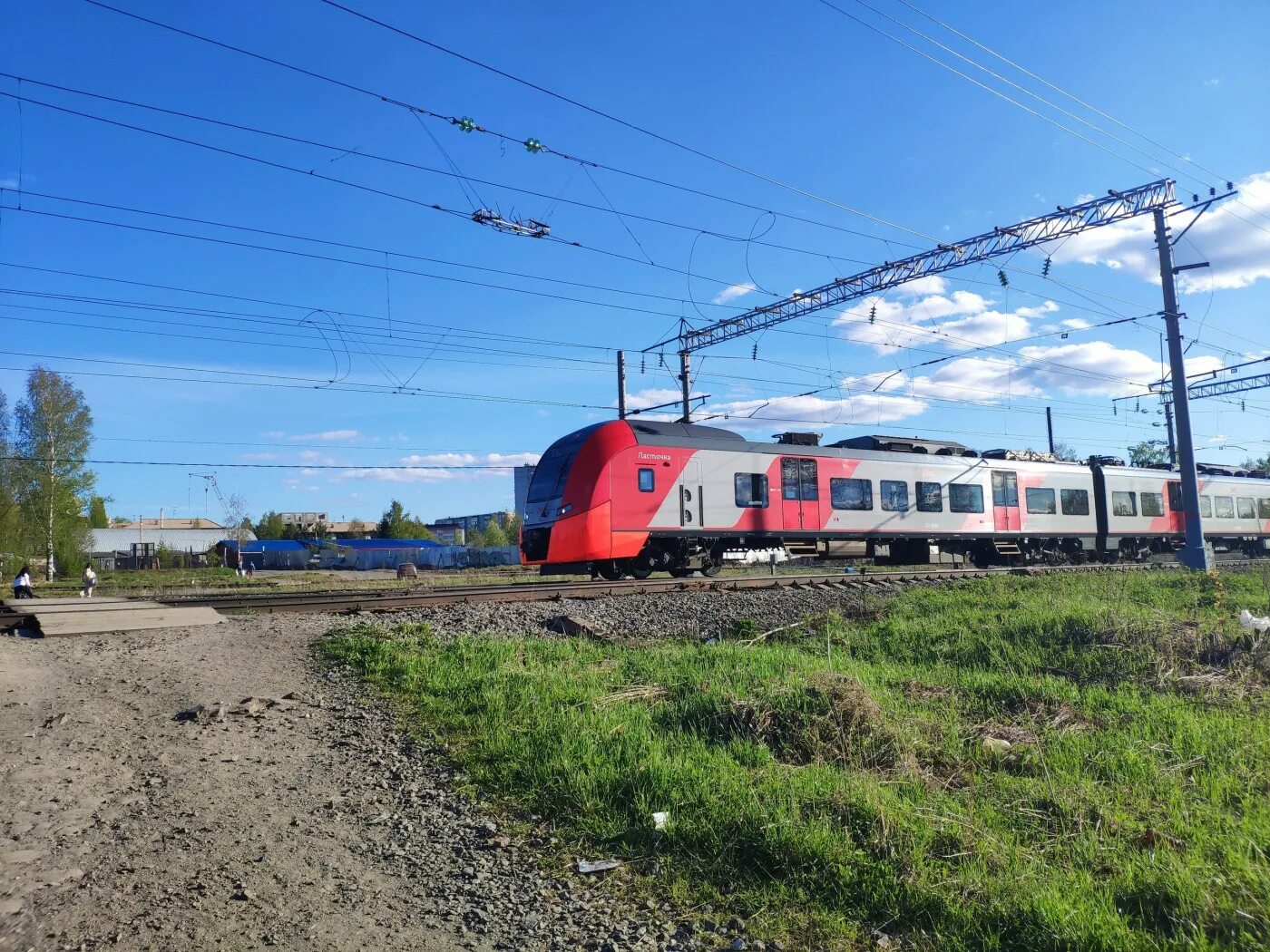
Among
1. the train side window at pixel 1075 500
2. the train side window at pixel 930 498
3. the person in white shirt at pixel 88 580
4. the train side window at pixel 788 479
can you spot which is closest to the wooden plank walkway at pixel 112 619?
the train side window at pixel 788 479

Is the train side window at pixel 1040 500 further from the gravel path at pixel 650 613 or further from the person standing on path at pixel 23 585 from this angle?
the person standing on path at pixel 23 585

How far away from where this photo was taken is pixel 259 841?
13.0 feet

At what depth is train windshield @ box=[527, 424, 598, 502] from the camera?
16391 mm

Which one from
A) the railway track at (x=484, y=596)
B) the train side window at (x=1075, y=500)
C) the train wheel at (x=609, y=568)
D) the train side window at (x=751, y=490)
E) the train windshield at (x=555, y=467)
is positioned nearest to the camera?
the railway track at (x=484, y=596)

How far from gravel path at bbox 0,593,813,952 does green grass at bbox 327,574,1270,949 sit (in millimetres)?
366

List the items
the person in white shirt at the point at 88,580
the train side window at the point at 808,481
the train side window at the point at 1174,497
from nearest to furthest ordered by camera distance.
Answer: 1. the train side window at the point at 808,481
2. the person in white shirt at the point at 88,580
3. the train side window at the point at 1174,497

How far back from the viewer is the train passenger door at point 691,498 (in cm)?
1689

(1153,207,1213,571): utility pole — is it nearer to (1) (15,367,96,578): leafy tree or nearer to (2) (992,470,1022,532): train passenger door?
(2) (992,470,1022,532): train passenger door

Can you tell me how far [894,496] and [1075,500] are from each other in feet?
29.8

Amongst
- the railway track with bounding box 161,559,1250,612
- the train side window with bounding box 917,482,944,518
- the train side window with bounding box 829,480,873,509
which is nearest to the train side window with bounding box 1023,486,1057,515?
the train side window with bounding box 917,482,944,518

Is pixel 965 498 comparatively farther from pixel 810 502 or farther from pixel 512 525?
pixel 512 525

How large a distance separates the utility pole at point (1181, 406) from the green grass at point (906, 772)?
35.8 ft

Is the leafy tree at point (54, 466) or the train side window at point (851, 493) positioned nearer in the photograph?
the train side window at point (851, 493)

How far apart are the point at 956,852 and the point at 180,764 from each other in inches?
174
